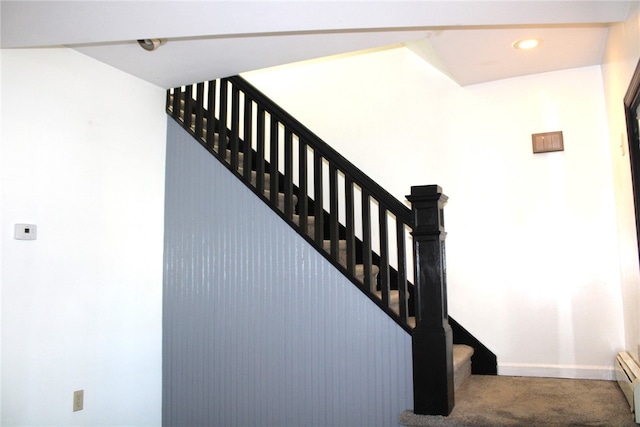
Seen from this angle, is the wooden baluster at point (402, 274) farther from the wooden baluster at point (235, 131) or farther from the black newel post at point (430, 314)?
the wooden baluster at point (235, 131)

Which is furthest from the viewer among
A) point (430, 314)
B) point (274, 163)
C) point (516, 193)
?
point (516, 193)

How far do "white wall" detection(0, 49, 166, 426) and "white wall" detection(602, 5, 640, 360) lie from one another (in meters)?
2.73

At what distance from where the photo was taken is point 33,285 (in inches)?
103

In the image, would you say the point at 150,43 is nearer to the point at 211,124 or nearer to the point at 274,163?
the point at 211,124

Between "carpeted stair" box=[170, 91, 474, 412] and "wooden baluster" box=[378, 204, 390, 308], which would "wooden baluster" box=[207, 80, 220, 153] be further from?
"wooden baluster" box=[378, 204, 390, 308]

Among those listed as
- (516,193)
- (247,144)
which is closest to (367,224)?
(247,144)

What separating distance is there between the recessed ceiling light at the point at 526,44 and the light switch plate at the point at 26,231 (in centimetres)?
279

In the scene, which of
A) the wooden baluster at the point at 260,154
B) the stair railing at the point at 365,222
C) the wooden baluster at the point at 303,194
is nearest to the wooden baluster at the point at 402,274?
the stair railing at the point at 365,222

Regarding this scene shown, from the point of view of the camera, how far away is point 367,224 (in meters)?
2.84

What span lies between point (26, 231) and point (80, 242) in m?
0.33

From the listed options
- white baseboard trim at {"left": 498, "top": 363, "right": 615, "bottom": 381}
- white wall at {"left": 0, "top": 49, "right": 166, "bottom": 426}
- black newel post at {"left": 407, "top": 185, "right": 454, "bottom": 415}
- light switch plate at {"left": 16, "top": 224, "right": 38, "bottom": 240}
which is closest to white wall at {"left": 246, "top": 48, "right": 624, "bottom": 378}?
white baseboard trim at {"left": 498, "top": 363, "right": 615, "bottom": 381}

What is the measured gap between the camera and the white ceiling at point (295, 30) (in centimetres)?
222

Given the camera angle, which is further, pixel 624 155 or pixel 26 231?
pixel 624 155

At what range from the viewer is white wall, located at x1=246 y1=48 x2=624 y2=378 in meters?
3.19
